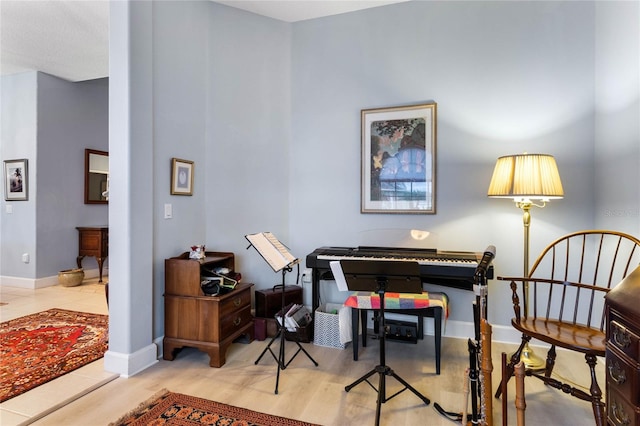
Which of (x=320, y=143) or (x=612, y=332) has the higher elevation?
(x=320, y=143)

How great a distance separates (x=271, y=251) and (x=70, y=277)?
3913 mm

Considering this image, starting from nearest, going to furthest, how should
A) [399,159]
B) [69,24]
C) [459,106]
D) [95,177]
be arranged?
[459,106]
[399,159]
[69,24]
[95,177]

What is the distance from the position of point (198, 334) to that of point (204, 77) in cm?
216

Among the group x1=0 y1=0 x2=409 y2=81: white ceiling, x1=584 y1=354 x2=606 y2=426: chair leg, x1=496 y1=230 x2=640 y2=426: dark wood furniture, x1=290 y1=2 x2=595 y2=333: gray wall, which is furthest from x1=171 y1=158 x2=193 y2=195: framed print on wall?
x1=584 y1=354 x2=606 y2=426: chair leg

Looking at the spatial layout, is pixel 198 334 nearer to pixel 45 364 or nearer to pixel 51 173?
pixel 45 364

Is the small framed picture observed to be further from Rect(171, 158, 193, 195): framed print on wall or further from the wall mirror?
Rect(171, 158, 193, 195): framed print on wall

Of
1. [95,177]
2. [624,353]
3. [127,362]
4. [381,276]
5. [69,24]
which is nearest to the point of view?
[624,353]

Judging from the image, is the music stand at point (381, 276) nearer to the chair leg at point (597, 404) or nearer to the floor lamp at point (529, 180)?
the chair leg at point (597, 404)

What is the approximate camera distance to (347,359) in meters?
2.49

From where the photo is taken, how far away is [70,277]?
14.7ft

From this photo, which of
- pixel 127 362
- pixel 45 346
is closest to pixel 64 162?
pixel 45 346

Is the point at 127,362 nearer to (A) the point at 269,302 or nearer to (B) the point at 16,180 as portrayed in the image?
(A) the point at 269,302

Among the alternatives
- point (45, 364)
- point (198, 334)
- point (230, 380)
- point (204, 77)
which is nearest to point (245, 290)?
point (198, 334)

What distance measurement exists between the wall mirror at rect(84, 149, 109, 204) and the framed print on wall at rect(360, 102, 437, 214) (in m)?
3.98
